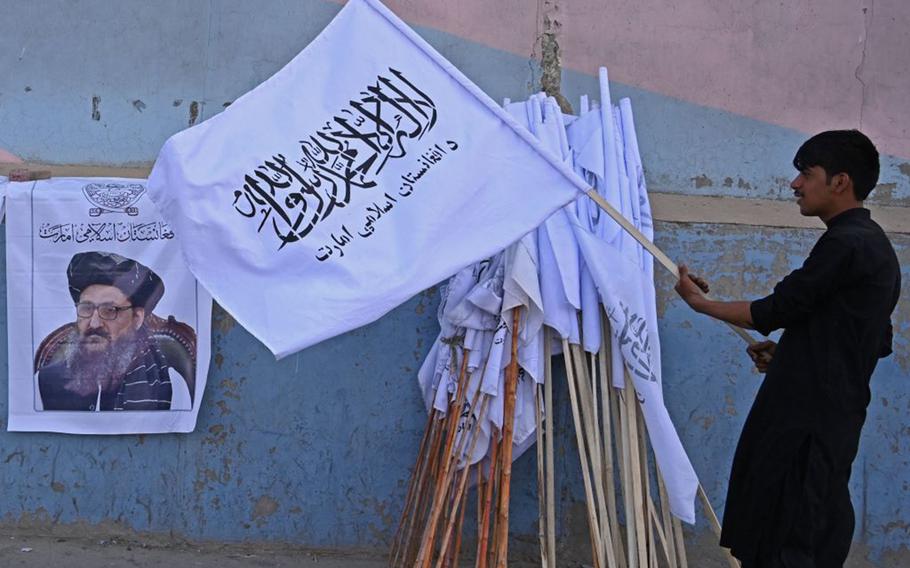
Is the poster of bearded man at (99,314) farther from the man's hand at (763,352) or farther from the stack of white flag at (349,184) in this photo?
the man's hand at (763,352)

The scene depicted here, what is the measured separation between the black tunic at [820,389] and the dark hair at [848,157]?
0.10 m

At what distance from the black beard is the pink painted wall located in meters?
1.87

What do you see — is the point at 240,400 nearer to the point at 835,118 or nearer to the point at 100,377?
the point at 100,377

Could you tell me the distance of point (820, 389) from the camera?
313 cm

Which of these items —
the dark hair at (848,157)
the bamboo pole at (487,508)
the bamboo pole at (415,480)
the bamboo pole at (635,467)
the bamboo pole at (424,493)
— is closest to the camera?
the dark hair at (848,157)

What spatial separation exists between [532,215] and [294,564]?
6.95 feet

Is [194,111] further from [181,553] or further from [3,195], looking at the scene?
[181,553]

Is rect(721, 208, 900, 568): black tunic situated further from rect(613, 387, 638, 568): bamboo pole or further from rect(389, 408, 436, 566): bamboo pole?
rect(389, 408, 436, 566): bamboo pole

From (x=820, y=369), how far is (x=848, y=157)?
0.62 metres

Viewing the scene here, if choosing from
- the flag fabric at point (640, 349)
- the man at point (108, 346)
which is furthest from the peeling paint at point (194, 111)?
the flag fabric at point (640, 349)

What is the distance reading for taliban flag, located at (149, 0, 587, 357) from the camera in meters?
3.24

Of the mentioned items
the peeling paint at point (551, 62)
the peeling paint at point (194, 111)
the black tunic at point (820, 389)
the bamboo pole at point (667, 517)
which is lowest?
the bamboo pole at point (667, 517)

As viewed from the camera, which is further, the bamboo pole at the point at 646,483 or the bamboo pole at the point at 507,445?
the bamboo pole at the point at 646,483

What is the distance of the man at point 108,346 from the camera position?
4645 millimetres
